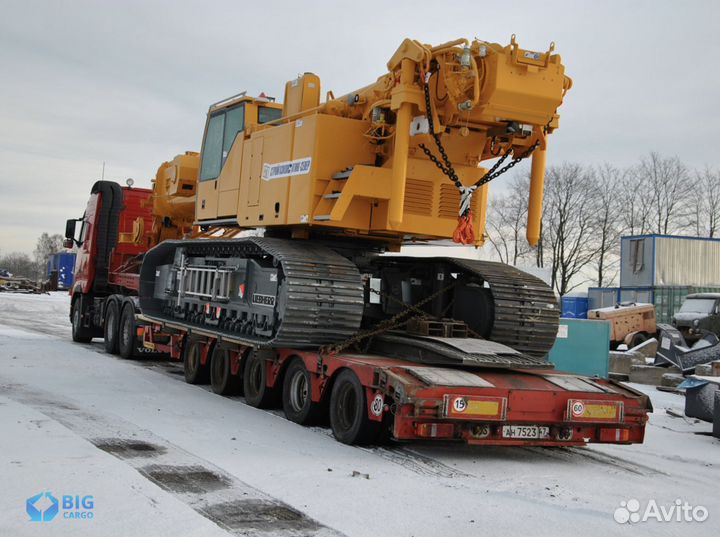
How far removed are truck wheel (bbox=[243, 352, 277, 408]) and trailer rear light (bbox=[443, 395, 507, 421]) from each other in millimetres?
3564

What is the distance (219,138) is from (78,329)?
→ 335 inches

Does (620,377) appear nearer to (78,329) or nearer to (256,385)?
(256,385)

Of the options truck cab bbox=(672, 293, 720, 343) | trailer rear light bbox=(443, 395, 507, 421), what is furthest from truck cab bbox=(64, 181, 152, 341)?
truck cab bbox=(672, 293, 720, 343)

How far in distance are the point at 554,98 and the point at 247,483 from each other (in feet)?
17.1

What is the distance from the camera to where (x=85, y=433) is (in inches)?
348

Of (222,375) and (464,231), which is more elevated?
(464,231)

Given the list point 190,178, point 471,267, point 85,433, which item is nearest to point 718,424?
point 471,267

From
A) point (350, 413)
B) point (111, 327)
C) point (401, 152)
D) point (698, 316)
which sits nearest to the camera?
point (350, 413)

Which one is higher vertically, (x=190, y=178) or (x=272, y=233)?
(x=190, y=178)

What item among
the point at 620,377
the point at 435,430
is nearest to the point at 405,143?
the point at 435,430

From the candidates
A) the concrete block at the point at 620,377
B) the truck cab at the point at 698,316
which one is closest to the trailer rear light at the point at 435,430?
the concrete block at the point at 620,377

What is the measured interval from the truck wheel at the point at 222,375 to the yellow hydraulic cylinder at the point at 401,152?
4005 millimetres

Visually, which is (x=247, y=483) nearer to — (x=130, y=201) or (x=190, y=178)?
(x=190, y=178)

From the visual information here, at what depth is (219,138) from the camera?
1349 cm
